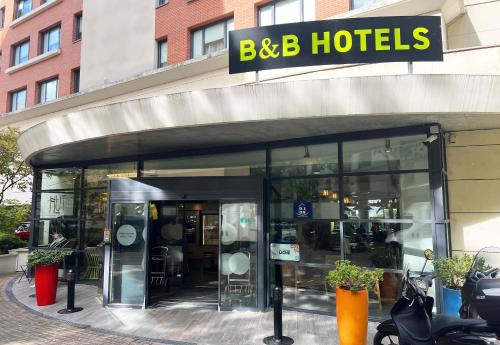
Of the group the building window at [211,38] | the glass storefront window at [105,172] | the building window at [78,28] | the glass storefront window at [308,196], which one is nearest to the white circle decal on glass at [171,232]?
the glass storefront window at [105,172]

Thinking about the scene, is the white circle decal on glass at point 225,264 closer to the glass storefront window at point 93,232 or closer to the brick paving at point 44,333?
the brick paving at point 44,333

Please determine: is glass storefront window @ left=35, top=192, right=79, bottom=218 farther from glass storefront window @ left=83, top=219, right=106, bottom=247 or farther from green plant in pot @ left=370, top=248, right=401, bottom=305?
green plant in pot @ left=370, top=248, right=401, bottom=305

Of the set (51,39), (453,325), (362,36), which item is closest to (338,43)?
(362,36)

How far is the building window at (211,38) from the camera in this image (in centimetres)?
1503

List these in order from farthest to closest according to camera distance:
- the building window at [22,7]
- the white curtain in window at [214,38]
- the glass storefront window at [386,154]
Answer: the building window at [22,7], the white curtain in window at [214,38], the glass storefront window at [386,154]

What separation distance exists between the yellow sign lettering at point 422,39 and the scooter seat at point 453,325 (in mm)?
4765

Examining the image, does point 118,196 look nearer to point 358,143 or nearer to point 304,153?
point 304,153

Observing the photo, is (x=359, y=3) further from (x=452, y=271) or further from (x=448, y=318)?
(x=448, y=318)

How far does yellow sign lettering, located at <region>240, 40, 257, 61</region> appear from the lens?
7.76 m

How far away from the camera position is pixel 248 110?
6.82m

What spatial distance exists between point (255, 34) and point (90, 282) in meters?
8.26

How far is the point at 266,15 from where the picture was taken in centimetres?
1411

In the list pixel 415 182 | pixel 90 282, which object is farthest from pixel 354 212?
pixel 90 282

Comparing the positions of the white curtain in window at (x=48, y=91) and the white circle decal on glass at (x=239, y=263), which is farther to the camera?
the white curtain in window at (x=48, y=91)
